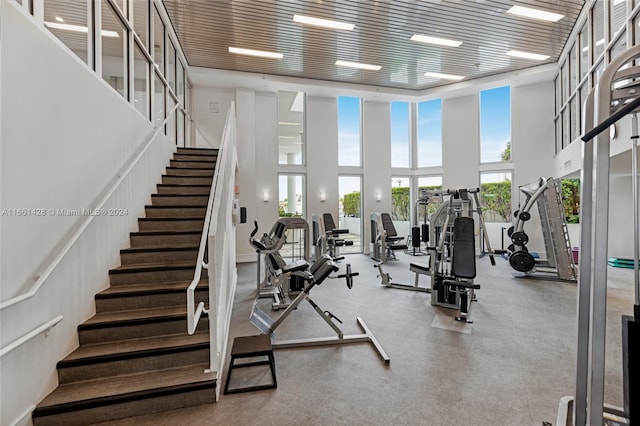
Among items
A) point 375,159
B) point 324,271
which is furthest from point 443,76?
point 324,271

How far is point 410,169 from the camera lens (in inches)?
403

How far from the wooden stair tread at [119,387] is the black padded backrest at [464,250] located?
336 centimetres

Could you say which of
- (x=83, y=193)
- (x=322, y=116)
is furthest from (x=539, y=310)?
(x=322, y=116)

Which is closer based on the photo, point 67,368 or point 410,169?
point 67,368

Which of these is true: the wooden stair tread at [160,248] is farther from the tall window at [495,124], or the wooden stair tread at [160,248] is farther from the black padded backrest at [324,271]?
the tall window at [495,124]

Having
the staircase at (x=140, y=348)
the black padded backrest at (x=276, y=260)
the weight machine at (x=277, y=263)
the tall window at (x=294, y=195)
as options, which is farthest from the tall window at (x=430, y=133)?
the staircase at (x=140, y=348)

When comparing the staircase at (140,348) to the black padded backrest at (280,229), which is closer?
the staircase at (140,348)

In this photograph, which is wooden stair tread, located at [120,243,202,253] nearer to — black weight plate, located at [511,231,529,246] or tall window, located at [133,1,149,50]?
tall window, located at [133,1,149,50]

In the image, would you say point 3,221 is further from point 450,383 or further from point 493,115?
point 493,115

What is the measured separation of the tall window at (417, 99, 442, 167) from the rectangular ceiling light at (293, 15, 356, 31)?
4.99m

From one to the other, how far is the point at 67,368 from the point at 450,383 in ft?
9.83

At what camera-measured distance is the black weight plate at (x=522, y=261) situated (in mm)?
5668

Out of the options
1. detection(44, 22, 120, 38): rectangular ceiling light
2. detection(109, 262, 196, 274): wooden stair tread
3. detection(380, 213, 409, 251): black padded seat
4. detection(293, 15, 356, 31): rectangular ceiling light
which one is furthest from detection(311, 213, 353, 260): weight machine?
detection(44, 22, 120, 38): rectangular ceiling light

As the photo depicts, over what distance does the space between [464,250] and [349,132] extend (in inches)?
255
